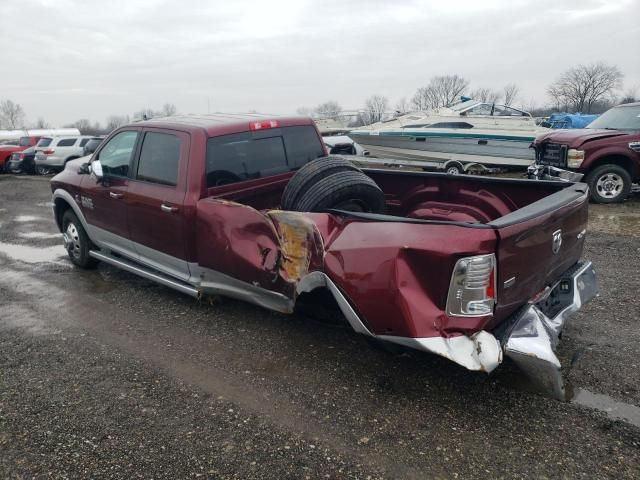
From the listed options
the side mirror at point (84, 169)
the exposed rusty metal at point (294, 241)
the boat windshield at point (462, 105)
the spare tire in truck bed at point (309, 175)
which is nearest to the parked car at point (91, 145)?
the boat windshield at point (462, 105)

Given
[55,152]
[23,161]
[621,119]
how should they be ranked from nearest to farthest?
[621,119]
[55,152]
[23,161]

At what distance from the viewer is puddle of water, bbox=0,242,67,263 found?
22.6 ft

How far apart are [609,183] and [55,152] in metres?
18.6

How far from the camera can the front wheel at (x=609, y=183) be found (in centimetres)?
906

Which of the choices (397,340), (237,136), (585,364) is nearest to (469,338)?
(397,340)

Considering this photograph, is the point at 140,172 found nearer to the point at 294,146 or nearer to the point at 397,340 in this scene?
the point at 294,146

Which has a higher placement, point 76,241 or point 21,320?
point 76,241

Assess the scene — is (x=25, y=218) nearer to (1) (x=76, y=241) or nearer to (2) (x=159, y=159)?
(1) (x=76, y=241)

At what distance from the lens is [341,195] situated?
3.71 meters

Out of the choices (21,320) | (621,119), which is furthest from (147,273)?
(621,119)

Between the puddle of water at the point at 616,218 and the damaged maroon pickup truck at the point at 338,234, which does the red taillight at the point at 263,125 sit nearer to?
the damaged maroon pickup truck at the point at 338,234

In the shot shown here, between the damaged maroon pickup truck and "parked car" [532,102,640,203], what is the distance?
18.9 feet

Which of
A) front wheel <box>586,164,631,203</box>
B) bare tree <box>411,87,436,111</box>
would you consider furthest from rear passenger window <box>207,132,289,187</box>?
bare tree <box>411,87,436,111</box>

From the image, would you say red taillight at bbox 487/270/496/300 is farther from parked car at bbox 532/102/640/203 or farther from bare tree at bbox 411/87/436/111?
bare tree at bbox 411/87/436/111
